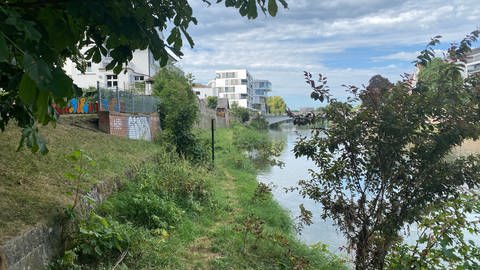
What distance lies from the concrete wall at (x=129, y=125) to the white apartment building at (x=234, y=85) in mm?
92399

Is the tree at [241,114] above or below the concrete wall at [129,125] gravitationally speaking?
below

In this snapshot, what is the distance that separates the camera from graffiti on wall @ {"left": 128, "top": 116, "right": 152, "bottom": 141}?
17745mm

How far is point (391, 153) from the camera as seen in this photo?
530 cm

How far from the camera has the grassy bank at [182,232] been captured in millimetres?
5371

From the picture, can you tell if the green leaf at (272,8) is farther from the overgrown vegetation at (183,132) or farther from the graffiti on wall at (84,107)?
the graffiti on wall at (84,107)

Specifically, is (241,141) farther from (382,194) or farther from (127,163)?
(382,194)

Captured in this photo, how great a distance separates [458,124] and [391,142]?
750mm

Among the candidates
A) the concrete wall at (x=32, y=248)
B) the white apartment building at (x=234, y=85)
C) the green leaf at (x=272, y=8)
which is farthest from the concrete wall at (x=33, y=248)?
the white apartment building at (x=234, y=85)

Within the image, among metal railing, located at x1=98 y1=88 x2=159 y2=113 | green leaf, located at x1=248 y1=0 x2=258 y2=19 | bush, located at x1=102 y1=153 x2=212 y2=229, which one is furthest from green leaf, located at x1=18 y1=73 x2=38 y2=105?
metal railing, located at x1=98 y1=88 x2=159 y2=113

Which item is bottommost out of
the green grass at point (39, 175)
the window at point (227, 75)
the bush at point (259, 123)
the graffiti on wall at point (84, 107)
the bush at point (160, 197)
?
the bush at point (259, 123)

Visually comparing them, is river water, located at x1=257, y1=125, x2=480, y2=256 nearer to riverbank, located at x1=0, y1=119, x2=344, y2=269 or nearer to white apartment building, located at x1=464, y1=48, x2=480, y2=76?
riverbank, located at x1=0, y1=119, x2=344, y2=269

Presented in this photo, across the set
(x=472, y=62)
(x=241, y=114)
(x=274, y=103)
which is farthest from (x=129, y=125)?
(x=274, y=103)

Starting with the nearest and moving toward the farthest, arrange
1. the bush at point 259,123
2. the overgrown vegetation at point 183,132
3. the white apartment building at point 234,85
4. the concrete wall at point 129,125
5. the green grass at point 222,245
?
1. the green grass at point 222,245
2. the concrete wall at point 129,125
3. the overgrown vegetation at point 183,132
4. the bush at point 259,123
5. the white apartment building at point 234,85

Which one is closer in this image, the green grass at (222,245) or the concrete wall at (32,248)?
the concrete wall at (32,248)
